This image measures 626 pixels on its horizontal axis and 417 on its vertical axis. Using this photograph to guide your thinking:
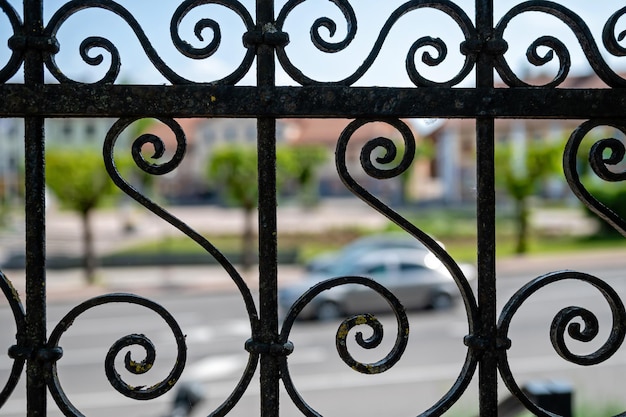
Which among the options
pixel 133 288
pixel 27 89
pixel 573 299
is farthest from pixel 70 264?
pixel 27 89

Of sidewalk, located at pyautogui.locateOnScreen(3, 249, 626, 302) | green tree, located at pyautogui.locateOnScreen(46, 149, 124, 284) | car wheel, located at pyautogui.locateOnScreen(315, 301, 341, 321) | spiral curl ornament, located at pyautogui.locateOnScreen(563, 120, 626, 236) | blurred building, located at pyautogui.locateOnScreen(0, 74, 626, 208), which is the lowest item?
car wheel, located at pyautogui.locateOnScreen(315, 301, 341, 321)

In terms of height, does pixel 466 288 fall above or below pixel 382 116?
below

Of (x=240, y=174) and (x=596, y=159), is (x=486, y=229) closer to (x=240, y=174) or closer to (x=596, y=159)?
(x=596, y=159)

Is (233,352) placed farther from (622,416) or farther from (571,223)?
(571,223)

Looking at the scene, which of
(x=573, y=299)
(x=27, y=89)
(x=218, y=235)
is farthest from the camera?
(x=218, y=235)

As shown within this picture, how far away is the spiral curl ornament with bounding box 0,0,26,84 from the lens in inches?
38.5

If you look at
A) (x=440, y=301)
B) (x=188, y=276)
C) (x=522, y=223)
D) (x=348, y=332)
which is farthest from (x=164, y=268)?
(x=348, y=332)

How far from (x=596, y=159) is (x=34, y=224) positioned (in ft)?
2.96

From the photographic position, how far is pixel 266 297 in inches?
40.2

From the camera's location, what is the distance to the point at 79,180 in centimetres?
1229

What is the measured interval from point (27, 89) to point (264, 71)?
0.36m

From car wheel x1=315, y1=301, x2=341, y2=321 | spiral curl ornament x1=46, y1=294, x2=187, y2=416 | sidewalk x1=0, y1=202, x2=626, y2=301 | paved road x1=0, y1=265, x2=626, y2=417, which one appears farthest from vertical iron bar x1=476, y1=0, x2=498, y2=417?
car wheel x1=315, y1=301, x2=341, y2=321

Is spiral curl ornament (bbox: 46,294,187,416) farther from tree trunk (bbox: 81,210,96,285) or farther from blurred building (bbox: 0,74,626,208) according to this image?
blurred building (bbox: 0,74,626,208)

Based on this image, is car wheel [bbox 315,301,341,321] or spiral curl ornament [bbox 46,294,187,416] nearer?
spiral curl ornament [bbox 46,294,187,416]
